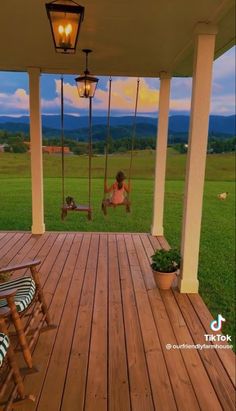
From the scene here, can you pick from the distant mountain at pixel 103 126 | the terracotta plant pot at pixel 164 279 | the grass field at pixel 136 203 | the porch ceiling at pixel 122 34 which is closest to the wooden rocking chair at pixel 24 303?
the terracotta plant pot at pixel 164 279

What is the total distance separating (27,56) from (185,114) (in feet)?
16.0

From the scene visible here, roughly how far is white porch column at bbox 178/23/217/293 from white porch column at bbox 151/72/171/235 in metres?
1.89

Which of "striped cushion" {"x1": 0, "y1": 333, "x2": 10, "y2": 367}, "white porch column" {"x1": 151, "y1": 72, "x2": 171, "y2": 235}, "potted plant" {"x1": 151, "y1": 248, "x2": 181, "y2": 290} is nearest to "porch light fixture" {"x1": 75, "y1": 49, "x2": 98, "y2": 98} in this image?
"white porch column" {"x1": 151, "y1": 72, "x2": 171, "y2": 235}

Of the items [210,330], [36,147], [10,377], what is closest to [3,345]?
A: [10,377]

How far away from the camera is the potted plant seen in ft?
10.3

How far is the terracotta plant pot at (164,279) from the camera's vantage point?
10.3 feet

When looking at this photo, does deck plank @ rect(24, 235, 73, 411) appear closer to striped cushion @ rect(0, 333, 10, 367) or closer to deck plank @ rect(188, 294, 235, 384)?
striped cushion @ rect(0, 333, 10, 367)

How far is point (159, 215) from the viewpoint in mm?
5090

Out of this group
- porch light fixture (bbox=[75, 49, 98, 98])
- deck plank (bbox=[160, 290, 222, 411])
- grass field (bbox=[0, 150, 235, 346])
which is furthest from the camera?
grass field (bbox=[0, 150, 235, 346])

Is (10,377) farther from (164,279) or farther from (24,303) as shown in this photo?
(164,279)

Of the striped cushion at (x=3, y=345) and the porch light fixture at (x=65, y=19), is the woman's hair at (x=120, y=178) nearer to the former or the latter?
the porch light fixture at (x=65, y=19)

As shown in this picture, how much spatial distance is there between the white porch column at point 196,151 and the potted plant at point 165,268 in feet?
0.28

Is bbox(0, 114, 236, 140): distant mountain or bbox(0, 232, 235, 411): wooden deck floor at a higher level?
bbox(0, 114, 236, 140): distant mountain

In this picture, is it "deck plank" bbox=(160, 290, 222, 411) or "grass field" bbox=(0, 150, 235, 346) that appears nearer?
"deck plank" bbox=(160, 290, 222, 411)
